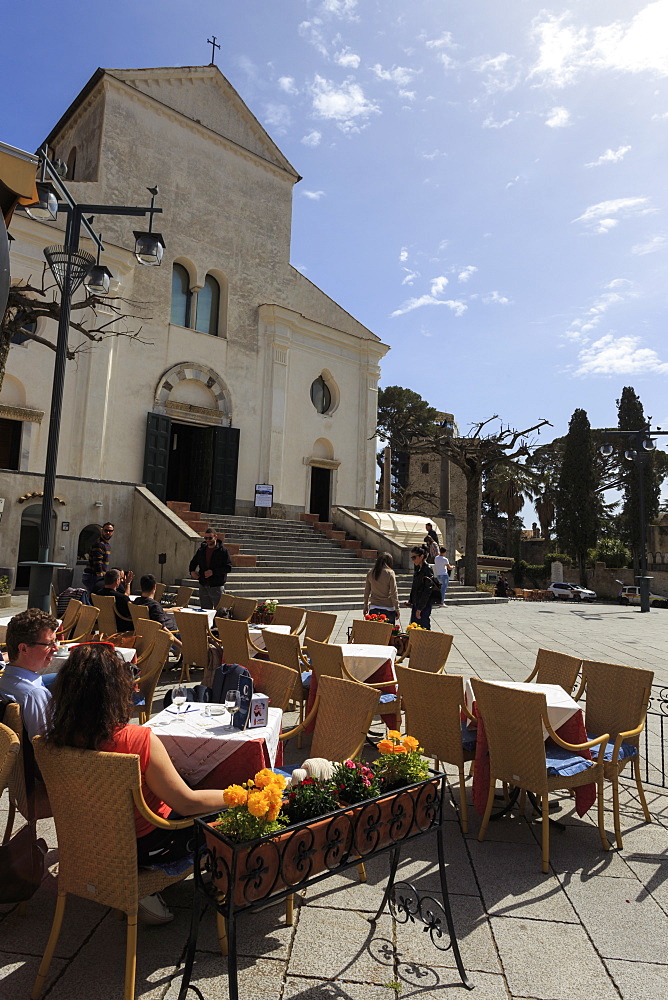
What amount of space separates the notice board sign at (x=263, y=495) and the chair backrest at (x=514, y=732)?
60.1ft

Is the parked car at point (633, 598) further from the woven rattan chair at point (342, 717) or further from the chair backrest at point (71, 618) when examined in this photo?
the woven rattan chair at point (342, 717)

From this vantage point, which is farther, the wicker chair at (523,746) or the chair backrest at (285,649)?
the chair backrest at (285,649)

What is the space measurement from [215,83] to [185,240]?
629 cm

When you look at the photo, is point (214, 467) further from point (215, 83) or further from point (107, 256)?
point (215, 83)

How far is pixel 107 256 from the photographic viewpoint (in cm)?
1898

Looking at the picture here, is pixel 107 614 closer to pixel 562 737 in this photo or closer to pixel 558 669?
pixel 558 669

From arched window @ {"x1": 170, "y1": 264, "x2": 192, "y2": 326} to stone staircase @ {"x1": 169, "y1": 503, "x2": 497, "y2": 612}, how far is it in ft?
22.1

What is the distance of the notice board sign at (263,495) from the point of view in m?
22.1

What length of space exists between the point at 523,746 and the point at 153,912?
2197mm

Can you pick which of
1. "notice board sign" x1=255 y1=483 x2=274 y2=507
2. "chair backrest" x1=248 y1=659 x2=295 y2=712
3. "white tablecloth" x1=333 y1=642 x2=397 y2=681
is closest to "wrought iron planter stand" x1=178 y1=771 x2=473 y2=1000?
"chair backrest" x1=248 y1=659 x2=295 y2=712

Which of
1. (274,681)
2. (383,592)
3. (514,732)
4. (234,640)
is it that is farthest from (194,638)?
(514,732)

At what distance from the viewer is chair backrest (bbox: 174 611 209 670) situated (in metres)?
7.67

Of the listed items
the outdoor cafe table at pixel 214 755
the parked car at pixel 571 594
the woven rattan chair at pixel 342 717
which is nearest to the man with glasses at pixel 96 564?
the woven rattan chair at pixel 342 717

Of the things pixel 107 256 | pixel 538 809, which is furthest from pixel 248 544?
pixel 538 809
